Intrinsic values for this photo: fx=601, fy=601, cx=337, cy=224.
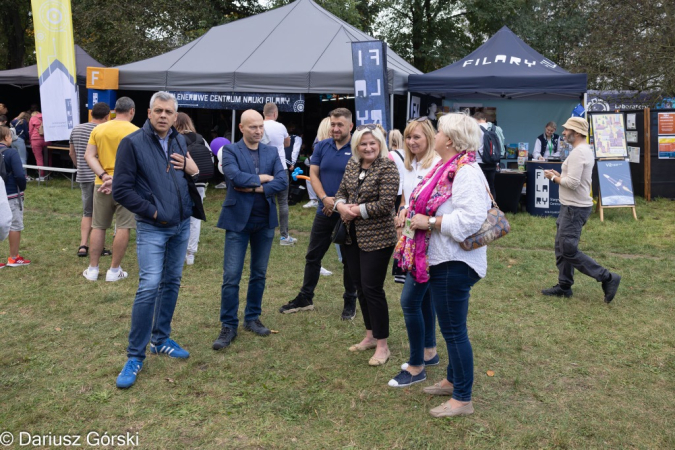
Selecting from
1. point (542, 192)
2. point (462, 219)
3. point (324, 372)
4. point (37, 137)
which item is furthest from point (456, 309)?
point (37, 137)

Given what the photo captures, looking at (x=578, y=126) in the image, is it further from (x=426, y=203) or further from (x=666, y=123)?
(x=666, y=123)

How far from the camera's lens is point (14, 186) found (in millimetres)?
6457

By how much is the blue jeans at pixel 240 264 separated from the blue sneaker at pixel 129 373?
0.80m

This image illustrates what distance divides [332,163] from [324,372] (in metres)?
1.67

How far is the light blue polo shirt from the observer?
4.80 meters

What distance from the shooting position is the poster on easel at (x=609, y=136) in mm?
10430

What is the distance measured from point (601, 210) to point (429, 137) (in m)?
7.24

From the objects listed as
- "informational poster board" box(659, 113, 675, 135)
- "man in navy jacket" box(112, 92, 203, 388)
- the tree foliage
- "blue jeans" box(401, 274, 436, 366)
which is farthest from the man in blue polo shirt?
the tree foliage

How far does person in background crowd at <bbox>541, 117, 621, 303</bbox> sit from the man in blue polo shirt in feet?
7.06

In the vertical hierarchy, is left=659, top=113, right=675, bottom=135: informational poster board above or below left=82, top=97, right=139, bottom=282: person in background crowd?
above

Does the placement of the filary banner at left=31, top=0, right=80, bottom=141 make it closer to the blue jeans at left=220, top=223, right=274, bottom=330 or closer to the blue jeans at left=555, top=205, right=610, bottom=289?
the blue jeans at left=220, top=223, right=274, bottom=330

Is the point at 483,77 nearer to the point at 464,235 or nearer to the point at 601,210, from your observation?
the point at 601,210

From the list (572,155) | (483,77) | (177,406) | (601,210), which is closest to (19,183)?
(177,406)

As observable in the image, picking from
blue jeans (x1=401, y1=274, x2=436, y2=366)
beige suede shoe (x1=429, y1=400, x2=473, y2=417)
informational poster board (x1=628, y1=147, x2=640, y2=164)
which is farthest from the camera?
informational poster board (x1=628, y1=147, x2=640, y2=164)
